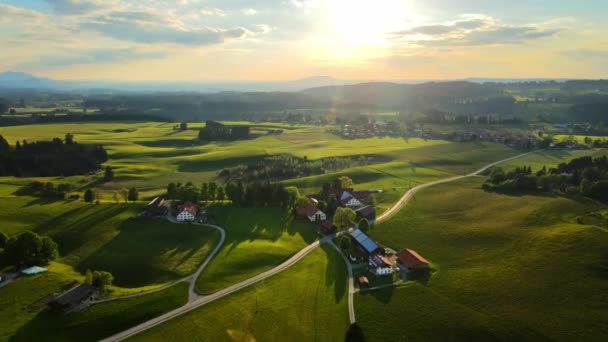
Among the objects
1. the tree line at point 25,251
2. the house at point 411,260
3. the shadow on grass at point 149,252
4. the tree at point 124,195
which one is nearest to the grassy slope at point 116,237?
the shadow on grass at point 149,252

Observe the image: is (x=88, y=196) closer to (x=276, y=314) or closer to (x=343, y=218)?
(x=343, y=218)

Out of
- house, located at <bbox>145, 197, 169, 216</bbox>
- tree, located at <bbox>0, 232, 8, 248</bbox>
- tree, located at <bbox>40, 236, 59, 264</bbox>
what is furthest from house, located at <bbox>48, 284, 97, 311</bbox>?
house, located at <bbox>145, 197, 169, 216</bbox>

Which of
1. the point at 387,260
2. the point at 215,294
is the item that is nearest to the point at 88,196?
the point at 215,294

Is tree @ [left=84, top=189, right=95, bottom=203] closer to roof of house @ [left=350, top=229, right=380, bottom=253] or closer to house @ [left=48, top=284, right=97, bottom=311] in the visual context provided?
house @ [left=48, top=284, right=97, bottom=311]

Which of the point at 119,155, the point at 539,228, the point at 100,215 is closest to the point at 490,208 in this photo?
the point at 539,228

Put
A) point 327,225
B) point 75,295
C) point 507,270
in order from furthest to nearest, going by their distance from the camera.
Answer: point 327,225
point 507,270
point 75,295

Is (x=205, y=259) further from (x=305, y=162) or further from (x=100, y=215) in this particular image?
(x=305, y=162)

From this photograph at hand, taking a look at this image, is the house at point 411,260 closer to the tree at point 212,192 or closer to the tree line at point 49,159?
the tree at point 212,192
